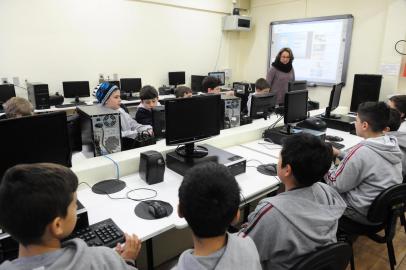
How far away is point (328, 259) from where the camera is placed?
1.00 metres

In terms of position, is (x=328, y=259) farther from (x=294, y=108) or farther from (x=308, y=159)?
(x=294, y=108)

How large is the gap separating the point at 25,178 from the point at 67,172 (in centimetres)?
13

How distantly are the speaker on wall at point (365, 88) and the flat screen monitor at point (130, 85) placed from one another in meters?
3.79

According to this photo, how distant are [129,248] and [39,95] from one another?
3.88 meters

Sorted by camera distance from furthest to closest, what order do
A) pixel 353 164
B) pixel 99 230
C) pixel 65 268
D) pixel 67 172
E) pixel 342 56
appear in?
pixel 342 56
pixel 353 164
pixel 99 230
pixel 67 172
pixel 65 268

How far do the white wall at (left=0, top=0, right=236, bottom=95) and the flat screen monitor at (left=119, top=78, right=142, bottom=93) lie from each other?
0.78ft

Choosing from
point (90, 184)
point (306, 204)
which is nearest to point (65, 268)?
point (306, 204)

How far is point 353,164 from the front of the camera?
1741mm

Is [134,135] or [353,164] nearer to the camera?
[353,164]

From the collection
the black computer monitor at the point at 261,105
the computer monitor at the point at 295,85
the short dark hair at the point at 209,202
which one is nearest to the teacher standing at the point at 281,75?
the computer monitor at the point at 295,85

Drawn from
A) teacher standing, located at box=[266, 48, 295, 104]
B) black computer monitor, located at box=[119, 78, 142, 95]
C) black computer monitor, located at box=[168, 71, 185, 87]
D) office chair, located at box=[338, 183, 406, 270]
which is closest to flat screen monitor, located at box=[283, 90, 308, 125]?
office chair, located at box=[338, 183, 406, 270]

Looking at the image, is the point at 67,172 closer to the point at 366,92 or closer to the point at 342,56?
the point at 366,92

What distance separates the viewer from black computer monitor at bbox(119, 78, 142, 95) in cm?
533

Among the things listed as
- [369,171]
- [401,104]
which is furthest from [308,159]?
[401,104]
